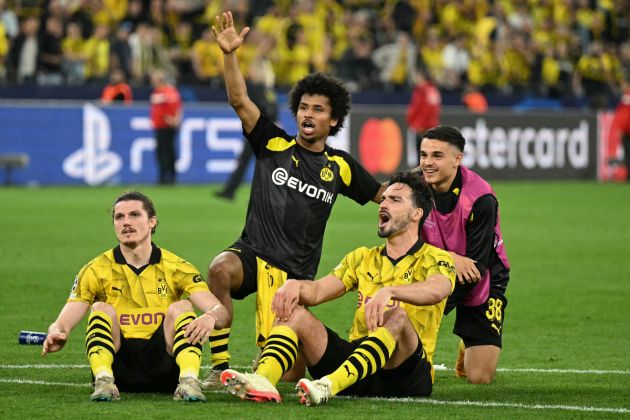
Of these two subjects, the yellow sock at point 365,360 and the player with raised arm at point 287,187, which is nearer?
the yellow sock at point 365,360

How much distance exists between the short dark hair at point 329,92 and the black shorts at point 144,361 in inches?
77.9

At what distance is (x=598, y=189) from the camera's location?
92.2ft

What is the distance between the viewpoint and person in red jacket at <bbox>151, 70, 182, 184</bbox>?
83.5ft

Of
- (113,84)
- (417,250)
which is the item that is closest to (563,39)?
(113,84)

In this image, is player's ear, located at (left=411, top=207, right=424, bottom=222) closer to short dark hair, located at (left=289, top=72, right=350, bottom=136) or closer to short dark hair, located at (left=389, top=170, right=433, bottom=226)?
short dark hair, located at (left=389, top=170, right=433, bottom=226)

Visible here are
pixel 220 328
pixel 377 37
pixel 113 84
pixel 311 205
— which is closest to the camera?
pixel 220 328

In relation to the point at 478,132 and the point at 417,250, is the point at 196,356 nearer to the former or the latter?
the point at 417,250

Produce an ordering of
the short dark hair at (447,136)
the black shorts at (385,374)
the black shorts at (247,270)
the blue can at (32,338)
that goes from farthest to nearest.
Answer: the short dark hair at (447,136)
the black shorts at (247,270)
the blue can at (32,338)
the black shorts at (385,374)

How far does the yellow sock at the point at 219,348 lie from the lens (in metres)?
7.88

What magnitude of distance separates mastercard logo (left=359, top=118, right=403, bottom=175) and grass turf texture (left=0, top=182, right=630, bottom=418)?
2.73m

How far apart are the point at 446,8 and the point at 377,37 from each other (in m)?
2.28

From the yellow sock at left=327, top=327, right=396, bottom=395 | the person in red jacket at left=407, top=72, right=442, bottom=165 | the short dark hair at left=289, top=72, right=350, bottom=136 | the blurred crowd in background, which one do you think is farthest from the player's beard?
the person in red jacket at left=407, top=72, right=442, bottom=165

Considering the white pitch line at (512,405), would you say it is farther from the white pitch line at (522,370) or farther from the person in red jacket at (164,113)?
the person in red jacket at (164,113)

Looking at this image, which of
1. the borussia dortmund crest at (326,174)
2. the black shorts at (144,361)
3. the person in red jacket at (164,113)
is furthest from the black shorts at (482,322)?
the person in red jacket at (164,113)
